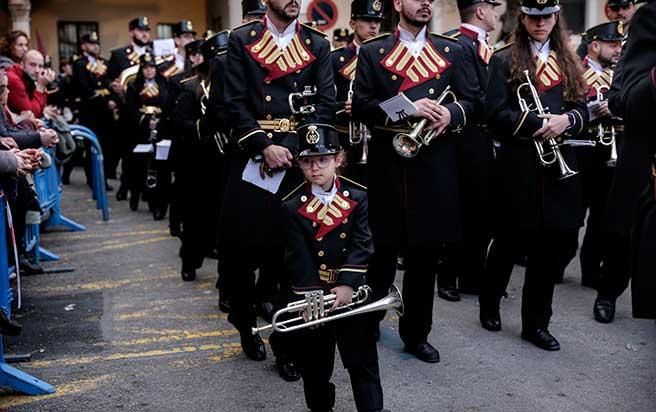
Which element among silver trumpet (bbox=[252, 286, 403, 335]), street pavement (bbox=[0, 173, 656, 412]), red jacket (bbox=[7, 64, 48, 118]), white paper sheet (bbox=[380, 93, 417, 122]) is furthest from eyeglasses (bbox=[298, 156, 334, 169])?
red jacket (bbox=[7, 64, 48, 118])

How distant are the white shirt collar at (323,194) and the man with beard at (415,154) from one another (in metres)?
0.93

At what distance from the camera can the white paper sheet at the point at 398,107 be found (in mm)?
4953

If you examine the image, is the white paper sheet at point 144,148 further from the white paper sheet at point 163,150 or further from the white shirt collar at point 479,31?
the white shirt collar at point 479,31

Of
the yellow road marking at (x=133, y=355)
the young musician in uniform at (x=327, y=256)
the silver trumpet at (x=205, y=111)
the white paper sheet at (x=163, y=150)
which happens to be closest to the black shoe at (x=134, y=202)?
the white paper sheet at (x=163, y=150)

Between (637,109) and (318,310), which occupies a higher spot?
(637,109)

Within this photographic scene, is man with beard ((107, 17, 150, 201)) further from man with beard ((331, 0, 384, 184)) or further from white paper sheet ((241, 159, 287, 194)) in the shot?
white paper sheet ((241, 159, 287, 194))

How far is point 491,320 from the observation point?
602 centimetres

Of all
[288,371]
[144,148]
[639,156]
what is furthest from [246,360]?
[144,148]

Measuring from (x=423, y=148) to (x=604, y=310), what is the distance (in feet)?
6.92

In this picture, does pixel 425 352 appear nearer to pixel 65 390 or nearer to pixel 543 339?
pixel 543 339

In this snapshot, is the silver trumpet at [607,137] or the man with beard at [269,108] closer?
the man with beard at [269,108]

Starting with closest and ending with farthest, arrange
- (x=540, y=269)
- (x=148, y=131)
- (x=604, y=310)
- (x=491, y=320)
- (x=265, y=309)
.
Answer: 1. (x=540, y=269)
2. (x=265, y=309)
3. (x=491, y=320)
4. (x=604, y=310)
5. (x=148, y=131)

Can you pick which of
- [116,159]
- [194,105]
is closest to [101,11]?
[116,159]

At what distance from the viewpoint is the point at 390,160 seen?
17.2 feet
